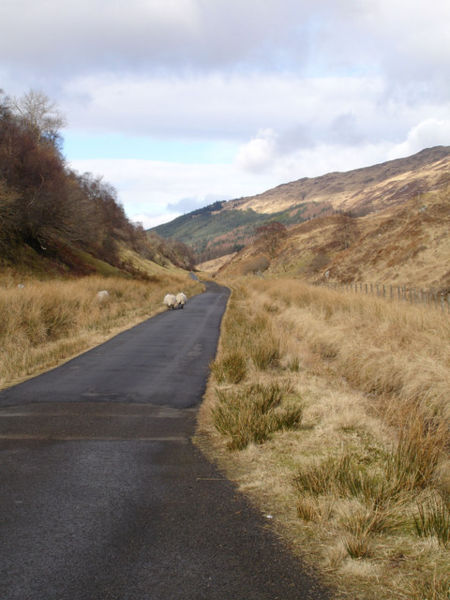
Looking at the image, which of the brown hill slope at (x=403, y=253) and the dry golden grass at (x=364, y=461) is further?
the brown hill slope at (x=403, y=253)

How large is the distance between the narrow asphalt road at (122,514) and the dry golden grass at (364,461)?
31cm

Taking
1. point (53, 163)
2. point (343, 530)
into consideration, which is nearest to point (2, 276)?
point (53, 163)

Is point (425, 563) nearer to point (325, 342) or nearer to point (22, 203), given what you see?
point (325, 342)

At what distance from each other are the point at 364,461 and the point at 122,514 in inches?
102

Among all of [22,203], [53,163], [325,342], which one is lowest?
[325,342]

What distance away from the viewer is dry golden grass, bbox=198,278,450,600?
3.30 m

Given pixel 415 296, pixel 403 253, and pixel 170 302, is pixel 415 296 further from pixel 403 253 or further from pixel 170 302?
pixel 403 253

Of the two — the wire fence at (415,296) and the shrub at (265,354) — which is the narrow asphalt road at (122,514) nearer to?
the shrub at (265,354)

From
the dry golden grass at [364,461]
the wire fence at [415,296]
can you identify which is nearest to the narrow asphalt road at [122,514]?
the dry golden grass at [364,461]

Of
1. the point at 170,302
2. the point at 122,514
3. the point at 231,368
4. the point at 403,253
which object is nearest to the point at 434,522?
the point at 122,514

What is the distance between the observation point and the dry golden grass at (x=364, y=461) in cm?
330

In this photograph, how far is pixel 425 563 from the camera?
3.25m

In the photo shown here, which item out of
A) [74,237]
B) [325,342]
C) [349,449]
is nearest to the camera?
[349,449]

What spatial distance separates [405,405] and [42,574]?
522 cm
